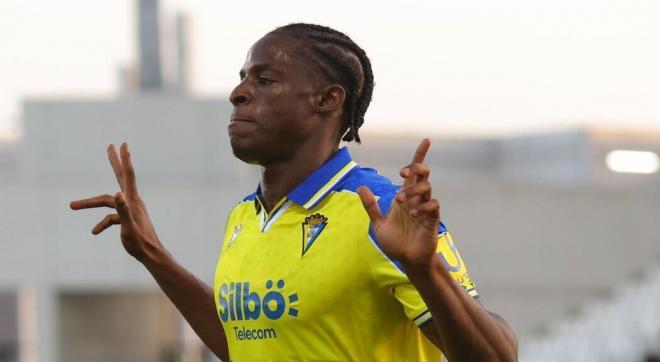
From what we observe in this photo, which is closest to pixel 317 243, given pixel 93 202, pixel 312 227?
pixel 312 227

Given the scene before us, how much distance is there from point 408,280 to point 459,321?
0.20 meters

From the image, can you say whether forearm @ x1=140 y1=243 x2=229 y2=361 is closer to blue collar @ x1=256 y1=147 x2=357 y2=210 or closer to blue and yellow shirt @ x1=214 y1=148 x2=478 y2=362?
blue and yellow shirt @ x1=214 y1=148 x2=478 y2=362

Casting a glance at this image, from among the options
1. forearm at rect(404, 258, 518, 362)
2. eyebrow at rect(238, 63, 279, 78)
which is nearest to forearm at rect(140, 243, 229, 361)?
eyebrow at rect(238, 63, 279, 78)

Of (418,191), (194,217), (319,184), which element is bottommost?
(194,217)

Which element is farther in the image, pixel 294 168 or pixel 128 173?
pixel 128 173

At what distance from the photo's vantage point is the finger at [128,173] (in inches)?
169

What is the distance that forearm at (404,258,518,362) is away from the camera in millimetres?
3363

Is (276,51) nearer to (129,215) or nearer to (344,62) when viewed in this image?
(344,62)

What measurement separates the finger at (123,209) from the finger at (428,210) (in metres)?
1.03

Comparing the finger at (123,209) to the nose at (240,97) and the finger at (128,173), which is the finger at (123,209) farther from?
the nose at (240,97)

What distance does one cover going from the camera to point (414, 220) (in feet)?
10.9

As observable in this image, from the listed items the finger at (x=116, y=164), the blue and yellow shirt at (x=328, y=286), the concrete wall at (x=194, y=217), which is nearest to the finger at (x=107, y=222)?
the finger at (x=116, y=164)

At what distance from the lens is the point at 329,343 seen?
3.77 m

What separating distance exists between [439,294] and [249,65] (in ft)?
2.97
